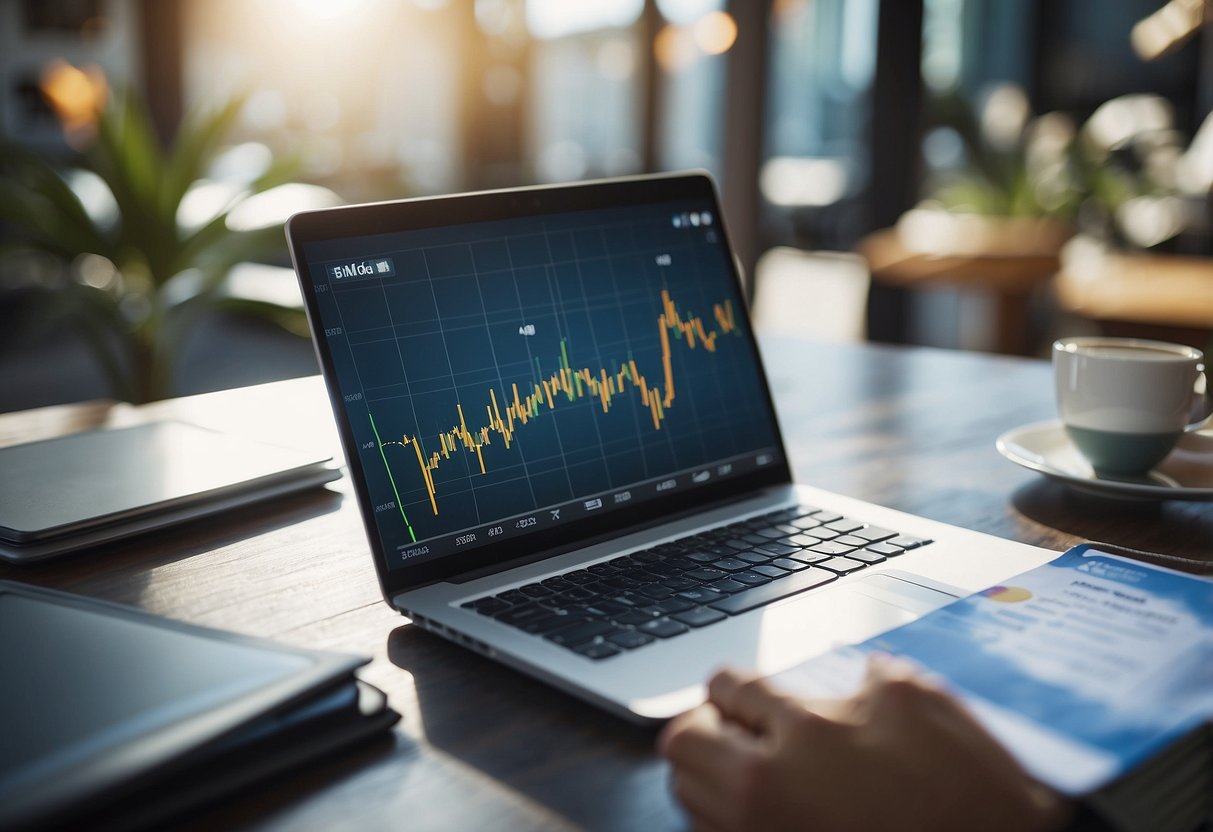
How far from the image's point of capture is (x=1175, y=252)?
4969mm

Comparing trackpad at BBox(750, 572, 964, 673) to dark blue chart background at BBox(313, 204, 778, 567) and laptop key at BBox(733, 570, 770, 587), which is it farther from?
dark blue chart background at BBox(313, 204, 778, 567)

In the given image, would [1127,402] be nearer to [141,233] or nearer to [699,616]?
[699,616]

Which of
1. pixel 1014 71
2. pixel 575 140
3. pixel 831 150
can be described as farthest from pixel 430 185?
pixel 1014 71

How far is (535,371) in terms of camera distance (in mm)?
739

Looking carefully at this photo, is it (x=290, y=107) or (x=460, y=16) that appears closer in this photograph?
(x=460, y=16)

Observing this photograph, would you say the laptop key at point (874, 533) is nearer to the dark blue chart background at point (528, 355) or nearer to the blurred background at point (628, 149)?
the dark blue chart background at point (528, 355)

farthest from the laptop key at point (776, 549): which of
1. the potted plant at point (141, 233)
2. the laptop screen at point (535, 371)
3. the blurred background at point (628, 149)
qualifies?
the potted plant at point (141, 233)

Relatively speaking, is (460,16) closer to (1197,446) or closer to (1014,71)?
(1014,71)

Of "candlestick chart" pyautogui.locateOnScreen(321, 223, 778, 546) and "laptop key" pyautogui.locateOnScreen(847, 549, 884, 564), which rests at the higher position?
"candlestick chart" pyautogui.locateOnScreen(321, 223, 778, 546)

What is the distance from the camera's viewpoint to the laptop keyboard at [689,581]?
56 centimetres

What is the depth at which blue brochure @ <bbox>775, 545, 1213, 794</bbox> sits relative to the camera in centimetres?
42

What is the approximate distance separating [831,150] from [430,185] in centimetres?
248

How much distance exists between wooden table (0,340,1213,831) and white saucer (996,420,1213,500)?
0.02 meters

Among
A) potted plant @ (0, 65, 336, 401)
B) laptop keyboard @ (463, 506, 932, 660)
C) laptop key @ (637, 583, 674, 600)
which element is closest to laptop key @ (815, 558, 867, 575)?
laptop keyboard @ (463, 506, 932, 660)
